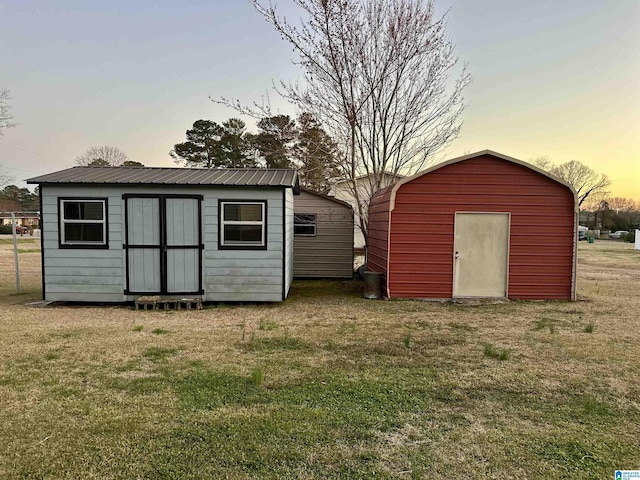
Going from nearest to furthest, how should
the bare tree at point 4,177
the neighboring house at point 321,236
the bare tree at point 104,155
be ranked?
the neighboring house at point 321,236 → the bare tree at point 4,177 → the bare tree at point 104,155

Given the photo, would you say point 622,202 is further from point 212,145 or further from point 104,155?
point 104,155

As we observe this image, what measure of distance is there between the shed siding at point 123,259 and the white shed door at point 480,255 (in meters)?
3.88

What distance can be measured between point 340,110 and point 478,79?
14.3 feet

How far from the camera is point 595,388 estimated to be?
4027 millimetres

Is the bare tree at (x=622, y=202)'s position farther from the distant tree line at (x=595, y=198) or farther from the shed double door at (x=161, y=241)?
the shed double door at (x=161, y=241)

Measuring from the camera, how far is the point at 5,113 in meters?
25.2

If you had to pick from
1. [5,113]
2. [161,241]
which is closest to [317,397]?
[161,241]

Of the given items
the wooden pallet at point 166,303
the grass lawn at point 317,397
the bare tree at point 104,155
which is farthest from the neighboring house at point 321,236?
the bare tree at point 104,155

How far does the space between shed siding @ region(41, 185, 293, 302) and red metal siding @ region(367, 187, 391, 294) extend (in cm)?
249

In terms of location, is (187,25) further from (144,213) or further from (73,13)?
(144,213)

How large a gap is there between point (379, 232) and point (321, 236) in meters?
2.78

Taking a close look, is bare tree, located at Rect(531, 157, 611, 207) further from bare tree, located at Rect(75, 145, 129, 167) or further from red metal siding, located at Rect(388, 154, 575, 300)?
bare tree, located at Rect(75, 145, 129, 167)

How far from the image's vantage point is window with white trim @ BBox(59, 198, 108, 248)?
8070 mm

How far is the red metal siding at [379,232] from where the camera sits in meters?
9.26
